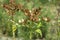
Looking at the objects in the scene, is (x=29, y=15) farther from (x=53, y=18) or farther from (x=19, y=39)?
(x=53, y=18)

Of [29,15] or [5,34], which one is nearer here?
[29,15]

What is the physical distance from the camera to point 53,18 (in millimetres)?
4352

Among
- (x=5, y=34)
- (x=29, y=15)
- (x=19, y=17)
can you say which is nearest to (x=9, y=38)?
(x=5, y=34)

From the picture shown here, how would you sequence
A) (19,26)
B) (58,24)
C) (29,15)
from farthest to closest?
(58,24)
(19,26)
(29,15)

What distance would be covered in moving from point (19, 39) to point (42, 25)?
18.3 inches

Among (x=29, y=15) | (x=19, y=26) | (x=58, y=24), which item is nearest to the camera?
(x=29, y=15)

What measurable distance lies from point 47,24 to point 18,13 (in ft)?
1.84

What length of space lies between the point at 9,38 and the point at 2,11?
0.55 metres

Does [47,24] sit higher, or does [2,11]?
[2,11]

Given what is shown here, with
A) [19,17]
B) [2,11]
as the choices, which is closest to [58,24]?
[19,17]

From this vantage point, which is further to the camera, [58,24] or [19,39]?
[58,24]

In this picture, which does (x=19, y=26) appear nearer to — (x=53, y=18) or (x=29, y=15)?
(x=29, y=15)

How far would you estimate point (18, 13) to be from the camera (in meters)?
4.21

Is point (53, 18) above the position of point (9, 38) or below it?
above
